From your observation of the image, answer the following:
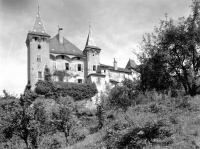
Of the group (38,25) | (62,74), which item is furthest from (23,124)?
(38,25)

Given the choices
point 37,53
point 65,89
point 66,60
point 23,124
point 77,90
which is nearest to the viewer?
point 23,124

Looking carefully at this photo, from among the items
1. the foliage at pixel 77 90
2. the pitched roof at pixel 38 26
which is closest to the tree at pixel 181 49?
the foliage at pixel 77 90

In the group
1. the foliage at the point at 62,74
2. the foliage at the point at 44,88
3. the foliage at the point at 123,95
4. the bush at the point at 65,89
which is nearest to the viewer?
the foliage at the point at 123,95

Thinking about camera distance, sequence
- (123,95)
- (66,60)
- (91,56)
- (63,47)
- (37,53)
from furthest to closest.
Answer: (91,56)
(63,47)
(66,60)
(37,53)
(123,95)

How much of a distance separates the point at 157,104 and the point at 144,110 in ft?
3.36

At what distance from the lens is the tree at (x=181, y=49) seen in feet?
73.4

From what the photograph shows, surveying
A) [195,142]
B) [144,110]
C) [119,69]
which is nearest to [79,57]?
[119,69]

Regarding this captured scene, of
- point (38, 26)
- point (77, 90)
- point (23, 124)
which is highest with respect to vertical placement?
point (38, 26)

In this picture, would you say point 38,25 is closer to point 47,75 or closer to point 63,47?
point 63,47

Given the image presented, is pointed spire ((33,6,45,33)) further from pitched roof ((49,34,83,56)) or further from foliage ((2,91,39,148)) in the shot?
foliage ((2,91,39,148))

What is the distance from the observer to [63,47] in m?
51.4

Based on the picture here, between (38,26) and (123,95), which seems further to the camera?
(38,26)

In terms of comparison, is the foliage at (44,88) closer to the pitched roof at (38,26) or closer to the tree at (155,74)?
the pitched roof at (38,26)

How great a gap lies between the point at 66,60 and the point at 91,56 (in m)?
5.16
